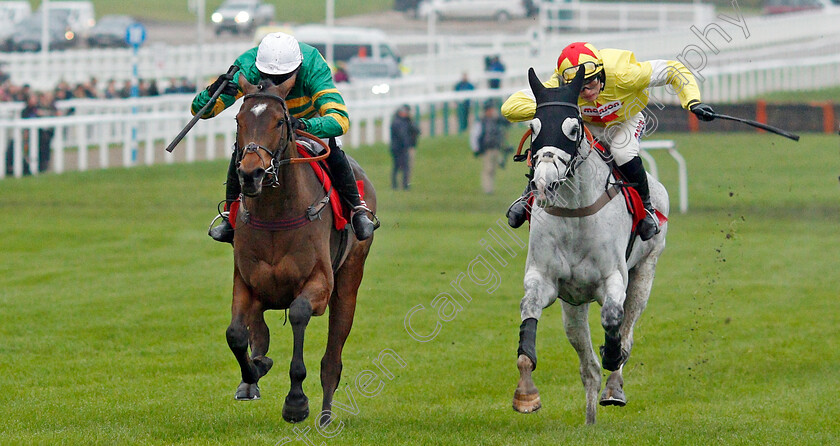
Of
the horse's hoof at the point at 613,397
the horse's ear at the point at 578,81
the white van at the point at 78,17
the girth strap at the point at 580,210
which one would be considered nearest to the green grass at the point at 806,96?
the white van at the point at 78,17

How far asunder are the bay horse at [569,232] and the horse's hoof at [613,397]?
29 centimetres

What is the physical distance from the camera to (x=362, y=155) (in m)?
24.2

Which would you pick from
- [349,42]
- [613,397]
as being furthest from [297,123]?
[349,42]

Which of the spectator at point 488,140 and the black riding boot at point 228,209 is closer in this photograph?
the black riding boot at point 228,209

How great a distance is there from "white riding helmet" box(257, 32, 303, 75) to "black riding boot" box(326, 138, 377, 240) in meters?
0.67

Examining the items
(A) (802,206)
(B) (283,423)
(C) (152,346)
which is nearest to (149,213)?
(C) (152,346)

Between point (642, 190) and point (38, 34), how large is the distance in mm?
37059

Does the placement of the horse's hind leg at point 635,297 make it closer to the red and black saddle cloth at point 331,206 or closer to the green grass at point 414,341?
the green grass at point 414,341

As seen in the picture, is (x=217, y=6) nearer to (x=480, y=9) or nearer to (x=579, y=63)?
(x=480, y=9)

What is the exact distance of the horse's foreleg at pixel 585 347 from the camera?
7.42 m

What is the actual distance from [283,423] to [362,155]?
17125 millimetres

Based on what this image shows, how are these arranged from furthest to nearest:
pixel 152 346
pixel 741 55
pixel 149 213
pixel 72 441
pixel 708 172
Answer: pixel 741 55, pixel 708 172, pixel 149 213, pixel 152 346, pixel 72 441

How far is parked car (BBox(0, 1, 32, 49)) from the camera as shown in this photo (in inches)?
1681

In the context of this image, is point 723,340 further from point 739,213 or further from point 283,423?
point 739,213
